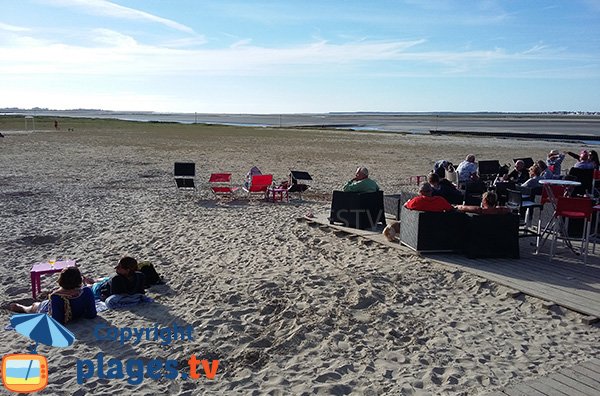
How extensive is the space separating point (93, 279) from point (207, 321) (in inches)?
90.4

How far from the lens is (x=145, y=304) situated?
6.03 m

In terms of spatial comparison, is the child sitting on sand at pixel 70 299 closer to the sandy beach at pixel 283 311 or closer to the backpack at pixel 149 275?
the sandy beach at pixel 283 311

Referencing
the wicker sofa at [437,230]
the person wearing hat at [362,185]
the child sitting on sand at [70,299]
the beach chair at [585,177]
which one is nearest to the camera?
the child sitting on sand at [70,299]

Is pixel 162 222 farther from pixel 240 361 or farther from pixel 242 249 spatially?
pixel 240 361

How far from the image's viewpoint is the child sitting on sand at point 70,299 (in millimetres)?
5281

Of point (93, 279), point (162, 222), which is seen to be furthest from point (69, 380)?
point (162, 222)

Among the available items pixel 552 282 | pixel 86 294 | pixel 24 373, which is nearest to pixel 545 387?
pixel 552 282

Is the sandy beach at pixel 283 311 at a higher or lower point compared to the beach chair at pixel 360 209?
lower

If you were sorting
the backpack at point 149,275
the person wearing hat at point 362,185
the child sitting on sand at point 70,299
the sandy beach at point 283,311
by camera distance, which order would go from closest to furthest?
the sandy beach at point 283,311 < the child sitting on sand at point 70,299 < the backpack at point 149,275 < the person wearing hat at point 362,185

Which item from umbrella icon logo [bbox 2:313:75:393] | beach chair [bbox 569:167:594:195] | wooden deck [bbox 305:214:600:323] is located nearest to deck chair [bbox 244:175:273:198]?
wooden deck [bbox 305:214:600:323]

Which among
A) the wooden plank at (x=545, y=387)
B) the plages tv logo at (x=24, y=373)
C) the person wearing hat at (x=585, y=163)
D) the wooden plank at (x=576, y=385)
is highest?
the person wearing hat at (x=585, y=163)

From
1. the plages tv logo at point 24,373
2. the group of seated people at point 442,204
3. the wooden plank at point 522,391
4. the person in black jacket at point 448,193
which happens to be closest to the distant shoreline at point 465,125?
the person in black jacket at point 448,193

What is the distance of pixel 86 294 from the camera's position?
17.7 ft

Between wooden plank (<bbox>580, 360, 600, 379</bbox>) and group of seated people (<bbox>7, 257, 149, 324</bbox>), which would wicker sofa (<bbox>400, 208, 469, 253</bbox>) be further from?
group of seated people (<bbox>7, 257, 149, 324</bbox>)
